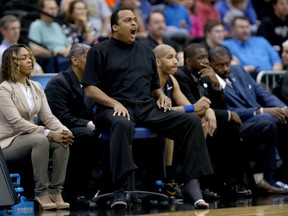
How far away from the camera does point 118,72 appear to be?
10.9 m

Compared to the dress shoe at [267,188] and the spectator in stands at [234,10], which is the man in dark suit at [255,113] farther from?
the spectator in stands at [234,10]

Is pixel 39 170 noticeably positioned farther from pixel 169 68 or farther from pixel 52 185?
pixel 169 68

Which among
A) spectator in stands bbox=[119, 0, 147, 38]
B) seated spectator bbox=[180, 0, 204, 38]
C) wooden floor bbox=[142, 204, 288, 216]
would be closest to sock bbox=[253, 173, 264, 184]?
wooden floor bbox=[142, 204, 288, 216]

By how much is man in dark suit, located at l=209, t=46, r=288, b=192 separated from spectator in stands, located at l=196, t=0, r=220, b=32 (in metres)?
4.67

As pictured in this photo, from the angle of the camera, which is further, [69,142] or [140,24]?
[140,24]

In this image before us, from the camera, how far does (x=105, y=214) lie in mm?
10164

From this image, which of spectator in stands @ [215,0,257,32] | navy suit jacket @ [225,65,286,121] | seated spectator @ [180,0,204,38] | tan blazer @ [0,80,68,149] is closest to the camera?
tan blazer @ [0,80,68,149]

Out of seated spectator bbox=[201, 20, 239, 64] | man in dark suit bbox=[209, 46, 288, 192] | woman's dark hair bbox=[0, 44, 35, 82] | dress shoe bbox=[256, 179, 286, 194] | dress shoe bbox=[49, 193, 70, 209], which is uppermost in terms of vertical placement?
woman's dark hair bbox=[0, 44, 35, 82]

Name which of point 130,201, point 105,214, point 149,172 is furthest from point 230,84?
point 105,214

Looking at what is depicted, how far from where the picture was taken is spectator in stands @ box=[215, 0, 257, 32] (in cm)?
1781

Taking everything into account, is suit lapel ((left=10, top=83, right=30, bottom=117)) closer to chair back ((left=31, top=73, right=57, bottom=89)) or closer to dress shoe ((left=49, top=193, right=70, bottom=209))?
dress shoe ((left=49, top=193, right=70, bottom=209))

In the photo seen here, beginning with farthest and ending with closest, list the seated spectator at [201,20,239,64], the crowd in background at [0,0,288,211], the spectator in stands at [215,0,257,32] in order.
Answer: the spectator in stands at [215,0,257,32]
the seated spectator at [201,20,239,64]
the crowd in background at [0,0,288,211]

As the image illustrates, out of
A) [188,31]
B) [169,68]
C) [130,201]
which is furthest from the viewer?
[188,31]

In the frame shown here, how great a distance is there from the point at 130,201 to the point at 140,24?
5.54 m
